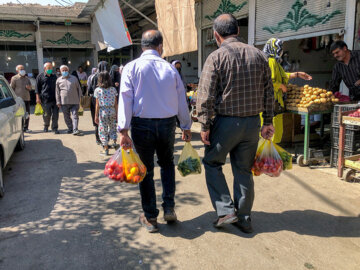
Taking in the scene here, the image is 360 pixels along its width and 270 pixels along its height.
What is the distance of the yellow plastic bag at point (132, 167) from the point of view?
311 centimetres

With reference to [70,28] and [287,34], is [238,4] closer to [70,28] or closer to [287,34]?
[287,34]

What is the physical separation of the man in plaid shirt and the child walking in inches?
136

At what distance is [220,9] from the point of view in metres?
10.9

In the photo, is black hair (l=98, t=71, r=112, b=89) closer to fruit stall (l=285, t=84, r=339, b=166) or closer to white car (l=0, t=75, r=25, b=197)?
white car (l=0, t=75, r=25, b=197)

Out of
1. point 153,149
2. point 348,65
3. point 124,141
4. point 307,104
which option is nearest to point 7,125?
point 124,141

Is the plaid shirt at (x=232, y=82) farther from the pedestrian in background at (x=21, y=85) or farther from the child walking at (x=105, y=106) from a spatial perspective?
the pedestrian in background at (x=21, y=85)

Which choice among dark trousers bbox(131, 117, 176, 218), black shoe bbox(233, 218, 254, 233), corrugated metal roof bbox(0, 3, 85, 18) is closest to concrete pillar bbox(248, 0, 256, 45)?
dark trousers bbox(131, 117, 176, 218)

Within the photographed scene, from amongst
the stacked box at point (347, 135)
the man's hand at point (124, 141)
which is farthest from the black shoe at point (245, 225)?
the stacked box at point (347, 135)

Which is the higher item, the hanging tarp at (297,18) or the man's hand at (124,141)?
the hanging tarp at (297,18)

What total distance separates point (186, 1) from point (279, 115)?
374 centimetres

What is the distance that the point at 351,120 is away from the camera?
4672 mm

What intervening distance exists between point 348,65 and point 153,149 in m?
3.98

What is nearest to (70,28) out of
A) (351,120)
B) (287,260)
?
(351,120)

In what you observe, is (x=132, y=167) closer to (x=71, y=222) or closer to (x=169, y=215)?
(x=169, y=215)
